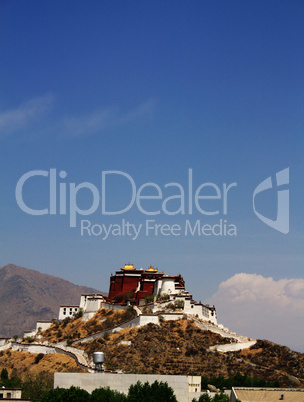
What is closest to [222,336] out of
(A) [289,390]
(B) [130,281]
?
(B) [130,281]

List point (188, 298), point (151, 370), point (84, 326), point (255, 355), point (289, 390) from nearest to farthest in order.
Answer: point (289, 390) < point (151, 370) < point (255, 355) < point (188, 298) < point (84, 326)

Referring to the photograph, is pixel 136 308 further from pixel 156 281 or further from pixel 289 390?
pixel 289 390

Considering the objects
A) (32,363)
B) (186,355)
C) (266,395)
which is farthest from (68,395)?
(32,363)

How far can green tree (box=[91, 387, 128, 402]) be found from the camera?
59.2 metres

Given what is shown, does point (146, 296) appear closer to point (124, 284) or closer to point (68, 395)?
point (124, 284)

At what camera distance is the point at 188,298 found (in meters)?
101

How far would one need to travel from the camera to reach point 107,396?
2365 inches

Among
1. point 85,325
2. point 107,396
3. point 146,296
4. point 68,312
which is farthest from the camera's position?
point 68,312

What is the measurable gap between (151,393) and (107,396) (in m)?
4.12

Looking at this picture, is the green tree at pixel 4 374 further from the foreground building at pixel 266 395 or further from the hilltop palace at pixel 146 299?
the foreground building at pixel 266 395

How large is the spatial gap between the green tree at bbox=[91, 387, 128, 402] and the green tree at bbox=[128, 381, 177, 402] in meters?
0.77

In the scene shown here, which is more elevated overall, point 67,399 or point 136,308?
point 136,308

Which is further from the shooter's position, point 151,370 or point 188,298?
point 188,298

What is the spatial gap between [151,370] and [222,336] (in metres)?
15.8
